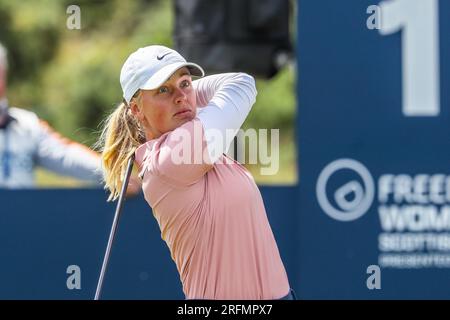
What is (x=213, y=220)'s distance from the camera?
2805 mm

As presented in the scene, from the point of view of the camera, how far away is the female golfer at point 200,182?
278cm

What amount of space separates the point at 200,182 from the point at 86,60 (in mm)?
3617

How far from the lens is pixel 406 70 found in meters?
4.89

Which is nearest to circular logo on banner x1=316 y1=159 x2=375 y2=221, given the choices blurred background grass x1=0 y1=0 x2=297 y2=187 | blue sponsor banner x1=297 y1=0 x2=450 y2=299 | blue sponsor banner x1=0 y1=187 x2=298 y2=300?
blue sponsor banner x1=297 y1=0 x2=450 y2=299

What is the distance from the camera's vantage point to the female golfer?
109 inches

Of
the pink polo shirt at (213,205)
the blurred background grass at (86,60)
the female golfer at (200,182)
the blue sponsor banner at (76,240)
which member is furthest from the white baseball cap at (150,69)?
the blurred background grass at (86,60)

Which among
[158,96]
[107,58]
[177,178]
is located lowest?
[177,178]

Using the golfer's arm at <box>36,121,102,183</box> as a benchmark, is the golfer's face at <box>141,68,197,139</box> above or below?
above

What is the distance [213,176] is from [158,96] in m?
0.24

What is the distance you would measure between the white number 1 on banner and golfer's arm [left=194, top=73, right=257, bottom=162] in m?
2.05

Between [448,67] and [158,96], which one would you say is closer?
[158,96]

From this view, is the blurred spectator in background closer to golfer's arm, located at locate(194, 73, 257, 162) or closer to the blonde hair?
the blonde hair
